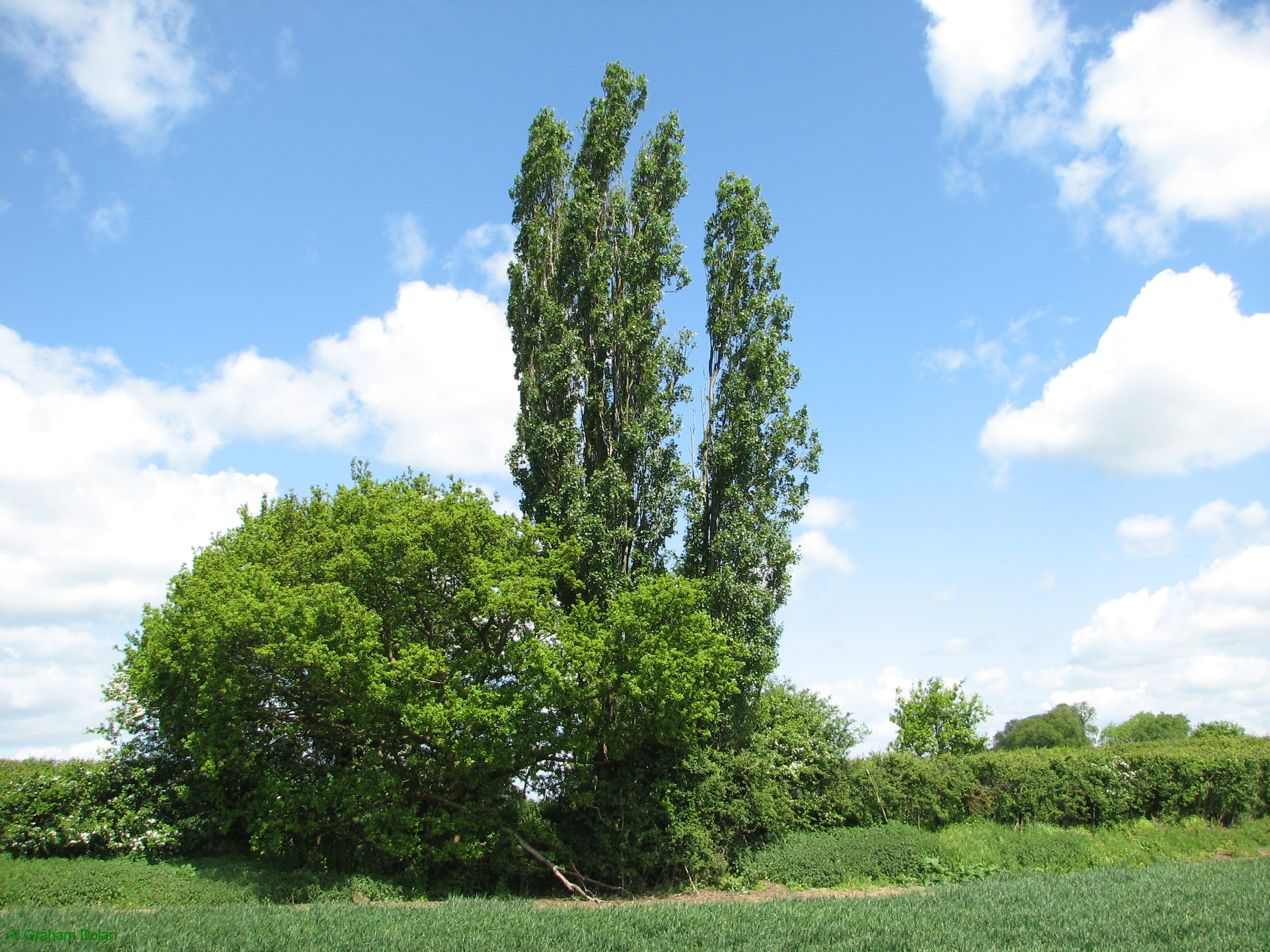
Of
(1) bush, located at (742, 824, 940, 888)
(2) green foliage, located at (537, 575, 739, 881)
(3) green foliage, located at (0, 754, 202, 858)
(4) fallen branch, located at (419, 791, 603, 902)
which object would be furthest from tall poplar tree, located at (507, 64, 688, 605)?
(3) green foliage, located at (0, 754, 202, 858)

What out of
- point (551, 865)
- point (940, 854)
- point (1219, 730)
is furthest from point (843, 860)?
point (1219, 730)

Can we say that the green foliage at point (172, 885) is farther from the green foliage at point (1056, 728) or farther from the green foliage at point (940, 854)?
the green foliage at point (1056, 728)

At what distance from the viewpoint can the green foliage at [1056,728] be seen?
223ft

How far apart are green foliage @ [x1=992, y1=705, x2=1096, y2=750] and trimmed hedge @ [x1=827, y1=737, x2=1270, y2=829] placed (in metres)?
46.8

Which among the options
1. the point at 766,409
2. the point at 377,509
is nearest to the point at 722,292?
the point at 766,409

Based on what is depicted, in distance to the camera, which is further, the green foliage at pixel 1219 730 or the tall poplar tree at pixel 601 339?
the green foliage at pixel 1219 730

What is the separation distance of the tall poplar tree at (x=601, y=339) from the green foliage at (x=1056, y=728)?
5991cm

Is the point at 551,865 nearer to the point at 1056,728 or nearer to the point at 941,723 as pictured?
the point at 941,723

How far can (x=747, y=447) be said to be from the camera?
19.4 meters

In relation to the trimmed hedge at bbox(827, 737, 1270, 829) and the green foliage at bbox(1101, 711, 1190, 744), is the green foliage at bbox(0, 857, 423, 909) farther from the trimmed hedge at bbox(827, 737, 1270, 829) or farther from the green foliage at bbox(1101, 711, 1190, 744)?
the green foliage at bbox(1101, 711, 1190, 744)

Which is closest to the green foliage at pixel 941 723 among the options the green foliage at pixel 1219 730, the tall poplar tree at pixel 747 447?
the green foliage at pixel 1219 730

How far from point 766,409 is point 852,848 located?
1074 cm

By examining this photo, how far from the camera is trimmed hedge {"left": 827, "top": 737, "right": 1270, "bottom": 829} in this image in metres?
20.2

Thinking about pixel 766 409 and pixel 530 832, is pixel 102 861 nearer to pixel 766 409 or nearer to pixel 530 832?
pixel 530 832
